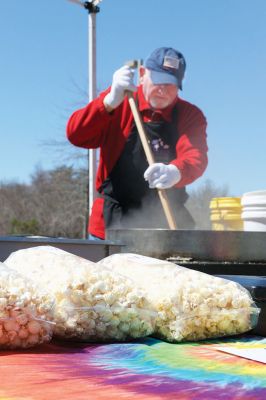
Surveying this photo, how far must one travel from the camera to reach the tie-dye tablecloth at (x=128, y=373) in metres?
0.56

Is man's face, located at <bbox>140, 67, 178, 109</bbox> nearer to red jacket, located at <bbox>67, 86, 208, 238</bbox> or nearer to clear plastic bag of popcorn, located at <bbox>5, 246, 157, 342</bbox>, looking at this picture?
red jacket, located at <bbox>67, 86, 208, 238</bbox>

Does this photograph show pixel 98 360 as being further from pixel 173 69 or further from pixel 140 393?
pixel 173 69

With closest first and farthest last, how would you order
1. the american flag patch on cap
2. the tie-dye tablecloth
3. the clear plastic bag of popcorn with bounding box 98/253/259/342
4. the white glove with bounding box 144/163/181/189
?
1. the tie-dye tablecloth
2. the clear plastic bag of popcorn with bounding box 98/253/259/342
3. the white glove with bounding box 144/163/181/189
4. the american flag patch on cap

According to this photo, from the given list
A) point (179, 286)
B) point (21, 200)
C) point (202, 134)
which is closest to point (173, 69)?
point (202, 134)

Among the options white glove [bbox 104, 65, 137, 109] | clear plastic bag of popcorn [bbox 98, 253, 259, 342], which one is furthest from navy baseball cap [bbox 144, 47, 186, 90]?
clear plastic bag of popcorn [bbox 98, 253, 259, 342]

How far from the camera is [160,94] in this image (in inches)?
119

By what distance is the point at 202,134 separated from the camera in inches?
117

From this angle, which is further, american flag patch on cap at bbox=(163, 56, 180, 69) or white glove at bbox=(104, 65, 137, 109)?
american flag patch on cap at bbox=(163, 56, 180, 69)

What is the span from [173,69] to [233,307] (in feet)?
7.53

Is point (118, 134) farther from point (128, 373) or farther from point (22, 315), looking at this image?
point (128, 373)

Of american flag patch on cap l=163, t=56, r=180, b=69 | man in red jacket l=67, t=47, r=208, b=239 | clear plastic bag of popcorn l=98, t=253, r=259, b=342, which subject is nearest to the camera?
clear plastic bag of popcorn l=98, t=253, r=259, b=342

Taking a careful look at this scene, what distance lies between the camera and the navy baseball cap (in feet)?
9.96

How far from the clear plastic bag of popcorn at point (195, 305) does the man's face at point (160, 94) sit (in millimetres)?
2165

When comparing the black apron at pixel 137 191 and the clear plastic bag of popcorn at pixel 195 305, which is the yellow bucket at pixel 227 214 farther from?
the clear plastic bag of popcorn at pixel 195 305
